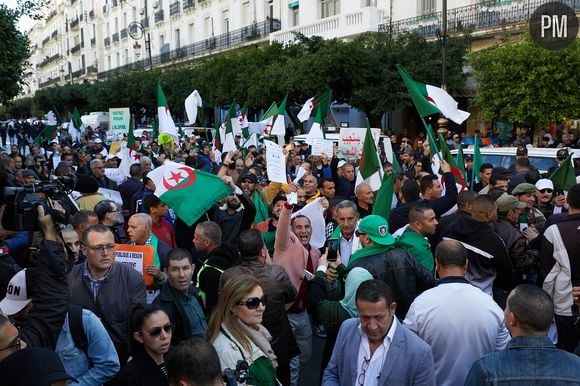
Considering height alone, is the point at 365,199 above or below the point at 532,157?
below

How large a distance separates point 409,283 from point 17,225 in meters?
2.33

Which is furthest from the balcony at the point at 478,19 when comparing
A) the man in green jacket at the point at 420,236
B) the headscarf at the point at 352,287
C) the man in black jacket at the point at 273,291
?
the headscarf at the point at 352,287

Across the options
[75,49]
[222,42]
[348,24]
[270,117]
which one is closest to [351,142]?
[270,117]

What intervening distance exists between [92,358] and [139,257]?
1311 mm

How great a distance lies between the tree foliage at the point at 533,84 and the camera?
16.0 metres

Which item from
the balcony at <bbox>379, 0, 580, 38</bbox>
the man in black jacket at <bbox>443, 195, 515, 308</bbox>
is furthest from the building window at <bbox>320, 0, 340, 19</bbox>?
the man in black jacket at <bbox>443, 195, 515, 308</bbox>

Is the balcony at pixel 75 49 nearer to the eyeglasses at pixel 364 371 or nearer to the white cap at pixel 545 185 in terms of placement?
the white cap at pixel 545 185

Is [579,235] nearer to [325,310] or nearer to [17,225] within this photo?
[325,310]

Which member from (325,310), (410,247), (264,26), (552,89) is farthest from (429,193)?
(264,26)

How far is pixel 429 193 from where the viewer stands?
6.50 m

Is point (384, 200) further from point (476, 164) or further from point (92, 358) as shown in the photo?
point (476, 164)

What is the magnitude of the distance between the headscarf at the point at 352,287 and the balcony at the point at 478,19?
16.8 metres

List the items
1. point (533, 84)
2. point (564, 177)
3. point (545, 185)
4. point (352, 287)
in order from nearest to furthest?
point (352, 287)
point (545, 185)
point (564, 177)
point (533, 84)

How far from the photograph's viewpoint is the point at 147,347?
3.18 m
